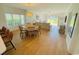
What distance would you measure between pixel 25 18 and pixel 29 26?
232mm

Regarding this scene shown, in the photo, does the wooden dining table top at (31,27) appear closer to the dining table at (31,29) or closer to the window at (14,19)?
the dining table at (31,29)

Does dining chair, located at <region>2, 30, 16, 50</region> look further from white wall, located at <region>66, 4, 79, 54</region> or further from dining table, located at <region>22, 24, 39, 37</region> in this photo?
white wall, located at <region>66, 4, 79, 54</region>

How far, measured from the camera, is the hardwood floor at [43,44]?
1882 mm

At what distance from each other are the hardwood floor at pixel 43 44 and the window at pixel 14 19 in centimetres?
18

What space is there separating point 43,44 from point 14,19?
2.48ft

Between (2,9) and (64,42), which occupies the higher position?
(2,9)

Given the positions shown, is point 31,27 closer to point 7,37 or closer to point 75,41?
point 7,37

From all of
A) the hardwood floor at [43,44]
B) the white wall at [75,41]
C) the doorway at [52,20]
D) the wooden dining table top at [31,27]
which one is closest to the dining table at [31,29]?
the wooden dining table top at [31,27]

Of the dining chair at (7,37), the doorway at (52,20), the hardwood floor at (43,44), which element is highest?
the doorway at (52,20)

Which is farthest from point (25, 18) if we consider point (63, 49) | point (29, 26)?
point (63, 49)

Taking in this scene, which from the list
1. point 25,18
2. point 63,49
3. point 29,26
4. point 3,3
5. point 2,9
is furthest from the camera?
point 29,26

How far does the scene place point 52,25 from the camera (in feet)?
7.12

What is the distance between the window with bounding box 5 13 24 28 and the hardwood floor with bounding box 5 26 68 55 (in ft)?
0.59
